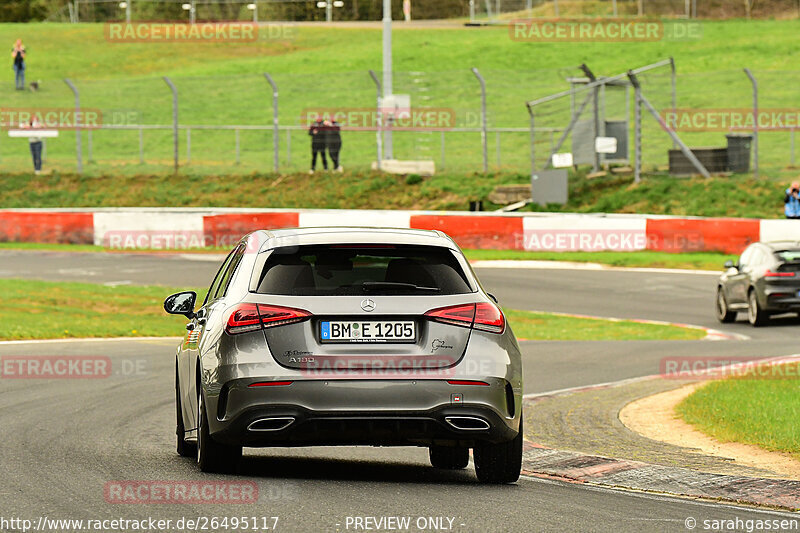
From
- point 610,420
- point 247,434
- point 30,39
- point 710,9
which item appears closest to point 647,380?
point 610,420

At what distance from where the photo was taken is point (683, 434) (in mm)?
11383

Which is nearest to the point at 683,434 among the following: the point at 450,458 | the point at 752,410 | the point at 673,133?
the point at 752,410

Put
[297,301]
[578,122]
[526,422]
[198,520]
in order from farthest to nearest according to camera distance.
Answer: [578,122]
[526,422]
[297,301]
[198,520]

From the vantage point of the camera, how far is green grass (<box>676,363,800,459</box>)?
416 inches

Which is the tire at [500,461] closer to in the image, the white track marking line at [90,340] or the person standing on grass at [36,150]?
the white track marking line at [90,340]

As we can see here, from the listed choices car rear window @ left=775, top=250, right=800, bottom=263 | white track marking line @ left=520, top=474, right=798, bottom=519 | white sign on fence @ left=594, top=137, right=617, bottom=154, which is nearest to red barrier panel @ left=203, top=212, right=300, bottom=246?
white sign on fence @ left=594, top=137, right=617, bottom=154

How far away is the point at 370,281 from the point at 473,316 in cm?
68

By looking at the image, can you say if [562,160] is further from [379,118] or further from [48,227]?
[48,227]

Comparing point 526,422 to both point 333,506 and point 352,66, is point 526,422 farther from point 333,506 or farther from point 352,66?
point 352,66

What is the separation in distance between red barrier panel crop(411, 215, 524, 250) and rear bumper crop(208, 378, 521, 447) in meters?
24.2

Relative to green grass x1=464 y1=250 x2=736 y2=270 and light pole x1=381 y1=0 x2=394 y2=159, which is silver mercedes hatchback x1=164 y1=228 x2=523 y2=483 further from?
light pole x1=381 y1=0 x2=394 y2=159

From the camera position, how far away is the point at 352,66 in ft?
210

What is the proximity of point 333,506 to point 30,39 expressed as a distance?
73.6 meters

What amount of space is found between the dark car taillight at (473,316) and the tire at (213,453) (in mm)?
1440
